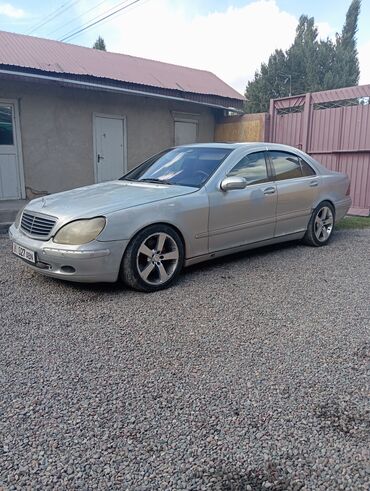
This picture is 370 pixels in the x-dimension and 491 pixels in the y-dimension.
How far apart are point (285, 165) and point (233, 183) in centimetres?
133

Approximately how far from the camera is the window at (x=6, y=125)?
8.95 m

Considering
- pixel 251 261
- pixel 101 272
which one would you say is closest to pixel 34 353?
pixel 101 272

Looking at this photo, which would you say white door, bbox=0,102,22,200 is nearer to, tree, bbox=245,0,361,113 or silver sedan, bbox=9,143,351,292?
silver sedan, bbox=9,143,351,292

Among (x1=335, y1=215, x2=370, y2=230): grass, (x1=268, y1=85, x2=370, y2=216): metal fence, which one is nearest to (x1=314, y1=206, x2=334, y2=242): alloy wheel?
(x1=335, y1=215, x2=370, y2=230): grass

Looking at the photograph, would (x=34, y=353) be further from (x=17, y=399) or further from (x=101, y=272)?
(x=101, y=272)

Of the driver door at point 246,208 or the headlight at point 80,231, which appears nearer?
the headlight at point 80,231

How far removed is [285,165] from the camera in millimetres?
5504

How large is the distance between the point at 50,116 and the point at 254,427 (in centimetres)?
899

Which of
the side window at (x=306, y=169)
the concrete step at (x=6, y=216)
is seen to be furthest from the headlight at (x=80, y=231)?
the concrete step at (x=6, y=216)

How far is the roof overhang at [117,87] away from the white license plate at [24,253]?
539cm

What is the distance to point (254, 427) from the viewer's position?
2104 mm

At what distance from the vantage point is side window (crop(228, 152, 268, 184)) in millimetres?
4880

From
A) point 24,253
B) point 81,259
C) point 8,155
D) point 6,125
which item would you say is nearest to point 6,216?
point 8,155

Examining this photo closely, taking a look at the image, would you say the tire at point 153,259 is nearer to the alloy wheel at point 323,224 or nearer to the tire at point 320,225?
the tire at point 320,225
